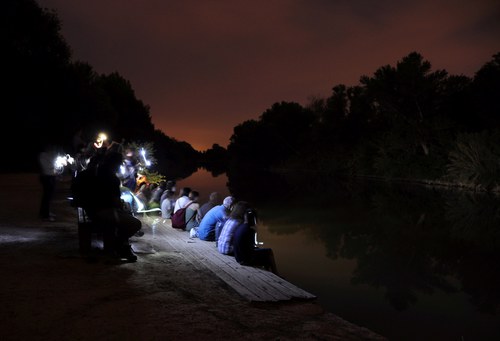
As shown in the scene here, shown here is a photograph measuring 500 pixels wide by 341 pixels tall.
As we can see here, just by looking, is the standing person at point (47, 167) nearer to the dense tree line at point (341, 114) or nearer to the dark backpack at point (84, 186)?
the dense tree line at point (341, 114)

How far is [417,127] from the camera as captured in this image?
42.8 metres

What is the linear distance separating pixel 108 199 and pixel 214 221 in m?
3.28

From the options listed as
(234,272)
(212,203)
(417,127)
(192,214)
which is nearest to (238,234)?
(234,272)

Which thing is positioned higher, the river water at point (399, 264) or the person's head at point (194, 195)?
the person's head at point (194, 195)

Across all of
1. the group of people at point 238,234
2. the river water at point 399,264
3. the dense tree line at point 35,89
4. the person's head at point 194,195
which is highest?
the dense tree line at point 35,89

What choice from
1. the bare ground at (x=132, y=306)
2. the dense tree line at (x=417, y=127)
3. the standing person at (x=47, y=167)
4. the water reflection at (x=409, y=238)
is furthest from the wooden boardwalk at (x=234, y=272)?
the dense tree line at (x=417, y=127)

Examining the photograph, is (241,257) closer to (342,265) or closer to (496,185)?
(342,265)

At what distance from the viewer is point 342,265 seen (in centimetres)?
1101

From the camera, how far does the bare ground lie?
4.42m

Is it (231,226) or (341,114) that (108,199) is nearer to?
(231,226)

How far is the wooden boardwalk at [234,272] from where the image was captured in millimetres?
5938

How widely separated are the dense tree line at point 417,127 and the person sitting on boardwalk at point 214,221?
84.2 feet

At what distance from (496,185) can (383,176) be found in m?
18.6

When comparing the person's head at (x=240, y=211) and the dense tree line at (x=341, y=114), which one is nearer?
the person's head at (x=240, y=211)
